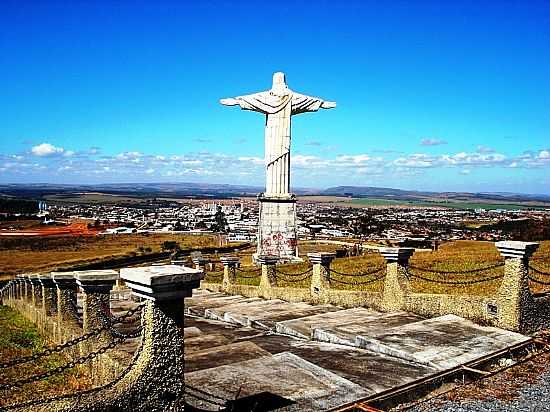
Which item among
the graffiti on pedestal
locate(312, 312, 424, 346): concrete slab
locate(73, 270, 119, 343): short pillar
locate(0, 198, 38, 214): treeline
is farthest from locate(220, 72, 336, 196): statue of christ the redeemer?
locate(0, 198, 38, 214): treeline

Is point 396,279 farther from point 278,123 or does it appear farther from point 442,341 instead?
point 278,123

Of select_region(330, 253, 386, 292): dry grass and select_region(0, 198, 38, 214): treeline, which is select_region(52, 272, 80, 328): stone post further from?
select_region(0, 198, 38, 214): treeline

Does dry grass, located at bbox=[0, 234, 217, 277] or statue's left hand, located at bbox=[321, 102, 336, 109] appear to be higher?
statue's left hand, located at bbox=[321, 102, 336, 109]

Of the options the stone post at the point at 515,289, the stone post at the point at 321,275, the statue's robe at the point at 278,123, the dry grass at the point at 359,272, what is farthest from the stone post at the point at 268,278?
the stone post at the point at 515,289

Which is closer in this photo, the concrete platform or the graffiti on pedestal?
the concrete platform

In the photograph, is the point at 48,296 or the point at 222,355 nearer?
the point at 222,355

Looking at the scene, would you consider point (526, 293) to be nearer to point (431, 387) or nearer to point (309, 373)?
point (431, 387)

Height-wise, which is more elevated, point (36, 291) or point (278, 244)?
point (278, 244)

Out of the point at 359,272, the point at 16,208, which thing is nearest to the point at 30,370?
the point at 359,272
